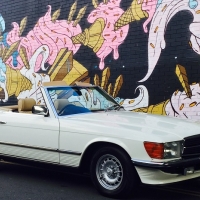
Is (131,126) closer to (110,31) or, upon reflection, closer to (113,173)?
(113,173)

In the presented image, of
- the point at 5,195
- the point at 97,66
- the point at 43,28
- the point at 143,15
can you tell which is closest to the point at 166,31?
the point at 143,15

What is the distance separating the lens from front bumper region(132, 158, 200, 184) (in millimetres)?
5020

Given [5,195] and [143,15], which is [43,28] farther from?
[5,195]

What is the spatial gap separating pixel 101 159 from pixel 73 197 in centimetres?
67

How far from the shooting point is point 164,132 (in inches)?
207

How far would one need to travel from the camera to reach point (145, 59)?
1040cm

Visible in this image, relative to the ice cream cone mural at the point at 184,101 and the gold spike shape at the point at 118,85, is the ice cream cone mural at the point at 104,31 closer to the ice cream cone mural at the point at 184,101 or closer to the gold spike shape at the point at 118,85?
the gold spike shape at the point at 118,85

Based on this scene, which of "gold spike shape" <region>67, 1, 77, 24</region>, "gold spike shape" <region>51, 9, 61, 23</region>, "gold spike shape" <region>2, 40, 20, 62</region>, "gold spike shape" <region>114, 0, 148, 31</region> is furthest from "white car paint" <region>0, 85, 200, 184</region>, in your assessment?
"gold spike shape" <region>2, 40, 20, 62</region>

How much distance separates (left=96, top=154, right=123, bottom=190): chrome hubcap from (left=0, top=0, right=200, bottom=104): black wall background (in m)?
4.70

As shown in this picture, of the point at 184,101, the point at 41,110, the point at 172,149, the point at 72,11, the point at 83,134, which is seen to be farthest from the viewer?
the point at 72,11

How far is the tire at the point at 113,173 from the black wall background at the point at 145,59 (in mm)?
4700

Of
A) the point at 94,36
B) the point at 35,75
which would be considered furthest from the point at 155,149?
the point at 35,75

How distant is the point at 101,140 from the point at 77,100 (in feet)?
4.39

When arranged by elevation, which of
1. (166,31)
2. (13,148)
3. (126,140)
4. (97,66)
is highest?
(166,31)
